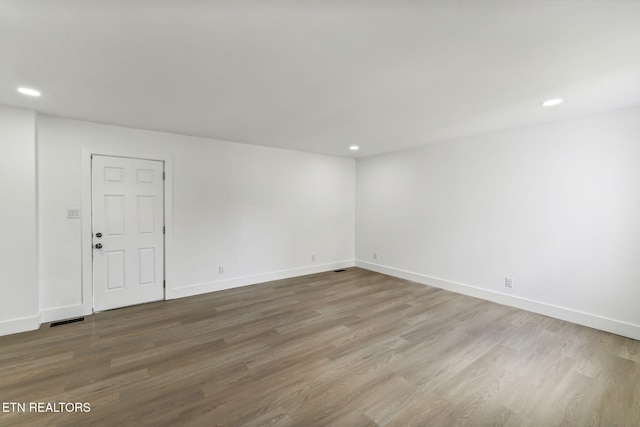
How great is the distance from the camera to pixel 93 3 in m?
1.36

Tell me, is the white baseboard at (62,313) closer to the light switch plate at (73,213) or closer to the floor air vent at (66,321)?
the floor air vent at (66,321)

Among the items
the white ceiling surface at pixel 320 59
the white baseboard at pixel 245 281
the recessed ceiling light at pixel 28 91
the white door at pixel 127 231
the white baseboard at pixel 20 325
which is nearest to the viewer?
the white ceiling surface at pixel 320 59

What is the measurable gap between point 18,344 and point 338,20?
4073 millimetres

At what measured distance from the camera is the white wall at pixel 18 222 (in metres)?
2.82

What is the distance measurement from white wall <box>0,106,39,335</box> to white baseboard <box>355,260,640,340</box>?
525 cm

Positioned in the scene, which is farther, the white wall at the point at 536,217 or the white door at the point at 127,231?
the white door at the point at 127,231

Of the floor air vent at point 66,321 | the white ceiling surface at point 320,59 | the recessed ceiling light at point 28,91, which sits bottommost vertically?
the floor air vent at point 66,321

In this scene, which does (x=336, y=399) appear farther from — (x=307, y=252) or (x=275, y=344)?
(x=307, y=252)

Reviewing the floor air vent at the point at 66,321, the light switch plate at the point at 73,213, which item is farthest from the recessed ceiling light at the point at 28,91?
the floor air vent at the point at 66,321

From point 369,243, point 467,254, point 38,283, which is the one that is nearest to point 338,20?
point 467,254

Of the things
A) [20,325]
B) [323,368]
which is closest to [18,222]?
[20,325]

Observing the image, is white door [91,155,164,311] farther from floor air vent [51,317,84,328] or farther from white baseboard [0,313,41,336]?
white baseboard [0,313,41,336]

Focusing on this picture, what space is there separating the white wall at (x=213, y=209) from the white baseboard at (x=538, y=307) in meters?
1.84

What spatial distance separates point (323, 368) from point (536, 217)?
129 inches
